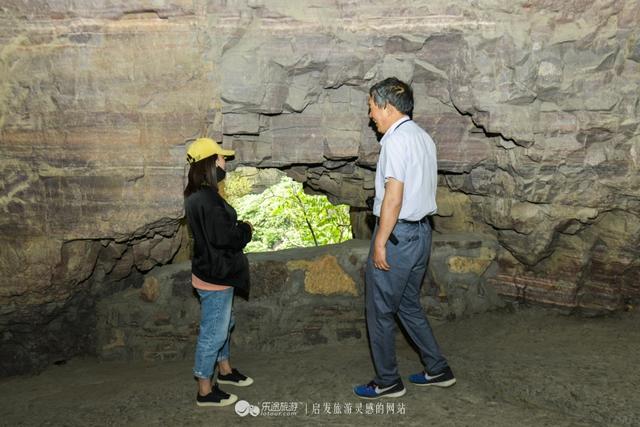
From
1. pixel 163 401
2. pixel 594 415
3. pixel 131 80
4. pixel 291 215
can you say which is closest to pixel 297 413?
pixel 163 401

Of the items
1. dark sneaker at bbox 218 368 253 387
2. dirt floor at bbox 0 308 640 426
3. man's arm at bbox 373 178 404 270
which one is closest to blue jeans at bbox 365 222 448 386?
man's arm at bbox 373 178 404 270

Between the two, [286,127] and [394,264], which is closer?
[394,264]

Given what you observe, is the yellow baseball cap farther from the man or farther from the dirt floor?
the dirt floor

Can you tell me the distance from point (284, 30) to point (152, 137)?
45.4 inches

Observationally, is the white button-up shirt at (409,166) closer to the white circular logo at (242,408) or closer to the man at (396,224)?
the man at (396,224)

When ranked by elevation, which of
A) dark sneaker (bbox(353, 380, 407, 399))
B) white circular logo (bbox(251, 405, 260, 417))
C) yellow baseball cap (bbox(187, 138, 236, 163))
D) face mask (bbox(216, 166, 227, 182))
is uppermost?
yellow baseball cap (bbox(187, 138, 236, 163))

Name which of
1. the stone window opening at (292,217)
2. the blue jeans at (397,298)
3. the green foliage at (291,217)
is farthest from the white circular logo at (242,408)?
the green foliage at (291,217)

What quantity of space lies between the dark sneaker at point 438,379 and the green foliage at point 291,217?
384 inches

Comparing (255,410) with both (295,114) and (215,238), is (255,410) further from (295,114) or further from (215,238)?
(295,114)

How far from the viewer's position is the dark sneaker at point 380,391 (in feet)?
11.1

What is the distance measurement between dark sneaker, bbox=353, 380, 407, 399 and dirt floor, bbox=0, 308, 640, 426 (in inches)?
1.5

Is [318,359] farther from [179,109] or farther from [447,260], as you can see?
[179,109]

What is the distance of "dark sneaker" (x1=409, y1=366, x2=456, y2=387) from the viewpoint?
3.50 meters

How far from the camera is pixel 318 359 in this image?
13.9ft
